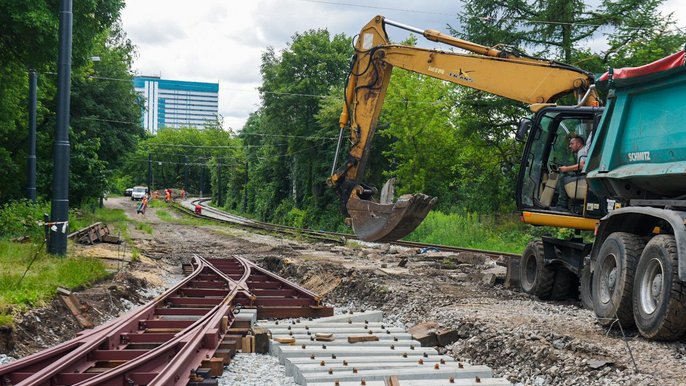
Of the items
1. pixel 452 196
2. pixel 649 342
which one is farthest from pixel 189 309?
pixel 452 196

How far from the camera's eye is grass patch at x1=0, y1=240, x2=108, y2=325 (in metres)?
9.16

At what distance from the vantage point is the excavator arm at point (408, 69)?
478 inches

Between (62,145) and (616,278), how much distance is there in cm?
1131

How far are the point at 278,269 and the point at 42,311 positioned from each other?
9428 millimetres

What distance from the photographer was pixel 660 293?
7.21 metres

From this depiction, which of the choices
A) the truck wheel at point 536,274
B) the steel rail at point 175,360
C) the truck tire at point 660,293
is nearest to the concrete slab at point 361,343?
the steel rail at point 175,360

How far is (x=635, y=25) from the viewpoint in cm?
2358

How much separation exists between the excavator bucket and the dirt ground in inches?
35.5

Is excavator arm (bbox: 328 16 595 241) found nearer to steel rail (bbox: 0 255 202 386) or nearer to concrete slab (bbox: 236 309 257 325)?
concrete slab (bbox: 236 309 257 325)

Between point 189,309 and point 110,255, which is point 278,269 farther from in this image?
point 189,309

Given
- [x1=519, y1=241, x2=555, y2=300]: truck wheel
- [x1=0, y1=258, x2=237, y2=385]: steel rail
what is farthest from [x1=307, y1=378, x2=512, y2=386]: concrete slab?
[x1=519, y1=241, x2=555, y2=300]: truck wheel

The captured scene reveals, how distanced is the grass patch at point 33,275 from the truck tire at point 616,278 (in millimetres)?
6700

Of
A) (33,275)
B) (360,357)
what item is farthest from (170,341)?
(33,275)

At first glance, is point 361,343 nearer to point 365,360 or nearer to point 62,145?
point 365,360
